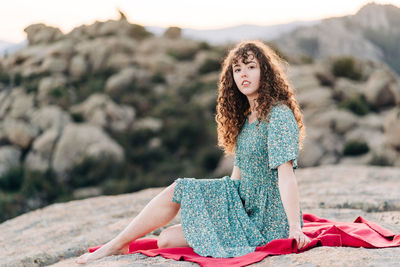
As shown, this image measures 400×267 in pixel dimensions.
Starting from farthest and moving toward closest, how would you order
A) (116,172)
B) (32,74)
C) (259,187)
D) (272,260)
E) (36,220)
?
1. (32,74)
2. (116,172)
3. (36,220)
4. (259,187)
5. (272,260)

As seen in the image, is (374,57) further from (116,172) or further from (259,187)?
(259,187)

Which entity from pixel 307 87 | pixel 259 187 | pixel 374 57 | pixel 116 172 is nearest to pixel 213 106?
pixel 307 87

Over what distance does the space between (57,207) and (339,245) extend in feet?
14.5

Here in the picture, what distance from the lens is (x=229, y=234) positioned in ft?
9.37

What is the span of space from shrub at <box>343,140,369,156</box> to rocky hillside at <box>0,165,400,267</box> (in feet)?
22.1

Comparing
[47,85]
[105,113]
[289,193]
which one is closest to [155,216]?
[289,193]

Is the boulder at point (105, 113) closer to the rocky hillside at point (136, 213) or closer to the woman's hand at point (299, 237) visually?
the rocky hillside at point (136, 213)

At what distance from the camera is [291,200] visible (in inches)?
104

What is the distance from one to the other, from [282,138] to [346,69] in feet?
66.2

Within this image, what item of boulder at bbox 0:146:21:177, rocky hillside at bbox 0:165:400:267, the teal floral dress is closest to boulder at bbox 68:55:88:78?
boulder at bbox 0:146:21:177

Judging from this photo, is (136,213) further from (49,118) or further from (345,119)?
(49,118)

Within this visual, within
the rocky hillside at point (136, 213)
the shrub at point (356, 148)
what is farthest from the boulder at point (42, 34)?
the rocky hillside at point (136, 213)

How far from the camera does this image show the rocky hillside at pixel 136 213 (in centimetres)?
251

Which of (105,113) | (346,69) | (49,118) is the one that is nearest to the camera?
(49,118)
